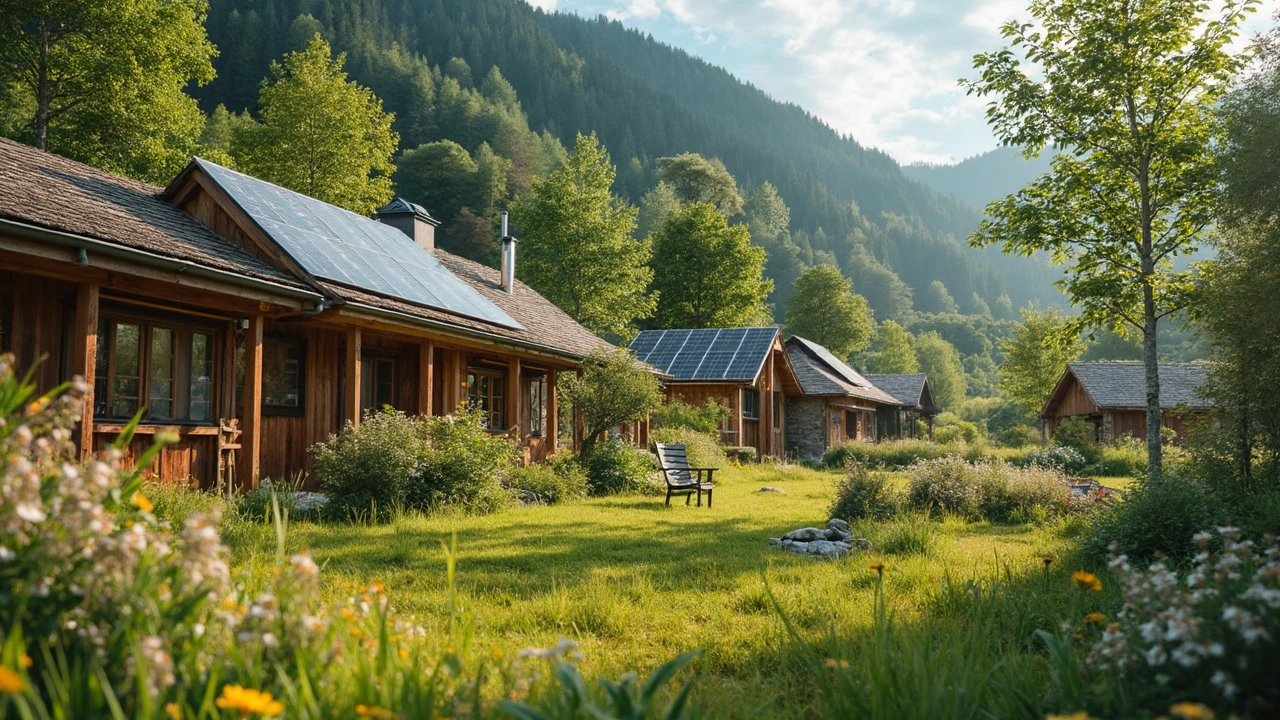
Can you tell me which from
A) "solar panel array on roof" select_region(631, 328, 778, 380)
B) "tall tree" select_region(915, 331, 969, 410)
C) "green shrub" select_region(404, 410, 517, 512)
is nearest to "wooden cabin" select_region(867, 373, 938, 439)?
"solar panel array on roof" select_region(631, 328, 778, 380)

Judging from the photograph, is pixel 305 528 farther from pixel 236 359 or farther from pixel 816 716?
pixel 816 716

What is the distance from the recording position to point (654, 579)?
6859 mm

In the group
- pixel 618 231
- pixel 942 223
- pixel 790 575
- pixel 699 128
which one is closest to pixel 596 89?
pixel 699 128

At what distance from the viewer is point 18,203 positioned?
304 inches

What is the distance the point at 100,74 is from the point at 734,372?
765 inches

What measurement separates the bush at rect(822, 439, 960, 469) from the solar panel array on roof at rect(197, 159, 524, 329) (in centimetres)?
1490

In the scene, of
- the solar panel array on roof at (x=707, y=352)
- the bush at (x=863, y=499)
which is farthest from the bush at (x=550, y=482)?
the solar panel array on roof at (x=707, y=352)

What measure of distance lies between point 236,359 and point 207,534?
9990 millimetres

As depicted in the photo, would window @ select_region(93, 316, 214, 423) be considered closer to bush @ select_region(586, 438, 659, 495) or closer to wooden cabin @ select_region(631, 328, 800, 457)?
bush @ select_region(586, 438, 659, 495)

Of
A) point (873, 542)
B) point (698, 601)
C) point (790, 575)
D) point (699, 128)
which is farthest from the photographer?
point (699, 128)

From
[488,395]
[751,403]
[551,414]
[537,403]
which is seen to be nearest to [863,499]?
[551,414]

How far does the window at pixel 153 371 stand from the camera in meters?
9.52

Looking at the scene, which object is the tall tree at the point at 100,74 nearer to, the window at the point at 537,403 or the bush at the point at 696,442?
the window at the point at 537,403

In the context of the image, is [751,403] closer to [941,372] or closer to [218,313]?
[218,313]
